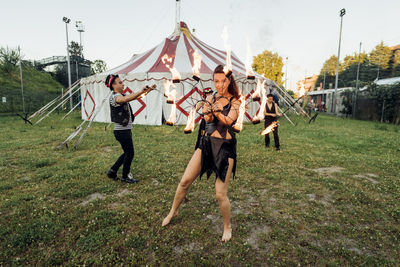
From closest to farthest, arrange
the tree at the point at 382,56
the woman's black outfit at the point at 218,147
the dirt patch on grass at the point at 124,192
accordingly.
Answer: the woman's black outfit at the point at 218,147 < the dirt patch on grass at the point at 124,192 < the tree at the point at 382,56

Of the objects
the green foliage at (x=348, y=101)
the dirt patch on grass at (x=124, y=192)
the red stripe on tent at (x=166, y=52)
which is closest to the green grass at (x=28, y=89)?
the red stripe on tent at (x=166, y=52)

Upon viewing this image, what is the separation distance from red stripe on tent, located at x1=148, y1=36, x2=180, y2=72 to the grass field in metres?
8.20

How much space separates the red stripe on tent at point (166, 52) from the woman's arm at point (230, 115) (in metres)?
11.5

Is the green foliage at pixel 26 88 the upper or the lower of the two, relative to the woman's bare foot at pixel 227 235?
upper

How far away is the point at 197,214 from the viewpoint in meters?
3.52

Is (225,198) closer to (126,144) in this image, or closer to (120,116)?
(126,144)

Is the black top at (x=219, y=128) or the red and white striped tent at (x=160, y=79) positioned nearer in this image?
the black top at (x=219, y=128)

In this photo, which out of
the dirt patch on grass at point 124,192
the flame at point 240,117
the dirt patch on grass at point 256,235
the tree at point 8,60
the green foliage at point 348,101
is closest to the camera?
the flame at point 240,117

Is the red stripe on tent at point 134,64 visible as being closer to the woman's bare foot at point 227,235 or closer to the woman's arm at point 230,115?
the woman's arm at point 230,115

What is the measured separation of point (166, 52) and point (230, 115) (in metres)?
13.1

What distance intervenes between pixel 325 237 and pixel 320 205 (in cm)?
97

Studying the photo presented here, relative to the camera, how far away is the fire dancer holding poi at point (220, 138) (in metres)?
2.59

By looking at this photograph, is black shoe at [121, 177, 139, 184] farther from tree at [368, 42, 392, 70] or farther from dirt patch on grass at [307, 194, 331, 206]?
tree at [368, 42, 392, 70]

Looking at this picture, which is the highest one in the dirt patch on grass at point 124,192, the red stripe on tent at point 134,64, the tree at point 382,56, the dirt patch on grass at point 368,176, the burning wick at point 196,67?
the tree at point 382,56
